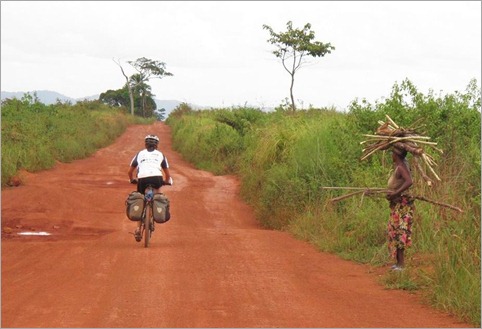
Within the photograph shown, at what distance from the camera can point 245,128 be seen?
2755 cm

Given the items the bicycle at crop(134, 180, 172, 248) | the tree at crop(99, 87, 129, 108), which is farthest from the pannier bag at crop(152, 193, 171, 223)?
the tree at crop(99, 87, 129, 108)

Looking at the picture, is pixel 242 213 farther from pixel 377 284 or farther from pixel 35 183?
pixel 377 284

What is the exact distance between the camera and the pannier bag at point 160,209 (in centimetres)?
1098

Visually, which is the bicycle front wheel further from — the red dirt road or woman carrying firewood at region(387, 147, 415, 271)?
woman carrying firewood at region(387, 147, 415, 271)

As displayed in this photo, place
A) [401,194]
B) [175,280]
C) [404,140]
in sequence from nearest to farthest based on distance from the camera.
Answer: [175,280] → [401,194] → [404,140]

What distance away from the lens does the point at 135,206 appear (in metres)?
11.1

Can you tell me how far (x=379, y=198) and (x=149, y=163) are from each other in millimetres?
3569

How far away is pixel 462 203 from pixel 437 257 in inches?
81.7

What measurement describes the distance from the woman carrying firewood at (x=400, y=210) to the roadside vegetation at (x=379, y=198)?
0.85ft

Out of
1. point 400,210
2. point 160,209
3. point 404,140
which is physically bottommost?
point 160,209

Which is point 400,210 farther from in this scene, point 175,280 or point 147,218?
point 147,218

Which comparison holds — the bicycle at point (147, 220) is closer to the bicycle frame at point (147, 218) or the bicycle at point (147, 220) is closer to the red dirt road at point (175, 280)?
the bicycle frame at point (147, 218)

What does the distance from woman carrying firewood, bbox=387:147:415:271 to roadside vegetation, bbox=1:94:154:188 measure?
12153 millimetres

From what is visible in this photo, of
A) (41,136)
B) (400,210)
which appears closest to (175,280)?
(400,210)
